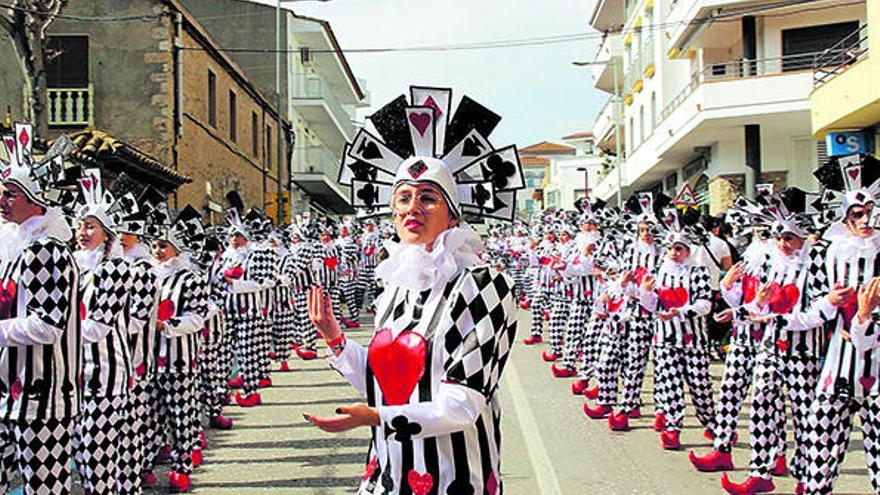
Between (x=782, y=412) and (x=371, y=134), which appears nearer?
(x=371, y=134)

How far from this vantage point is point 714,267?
9422mm

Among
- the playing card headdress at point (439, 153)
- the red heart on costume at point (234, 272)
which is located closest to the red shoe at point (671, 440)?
the playing card headdress at point (439, 153)

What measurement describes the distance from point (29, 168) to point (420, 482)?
340 centimetres

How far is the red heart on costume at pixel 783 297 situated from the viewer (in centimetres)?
753

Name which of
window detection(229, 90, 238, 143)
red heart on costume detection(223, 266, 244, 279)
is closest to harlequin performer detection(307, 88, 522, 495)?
red heart on costume detection(223, 266, 244, 279)

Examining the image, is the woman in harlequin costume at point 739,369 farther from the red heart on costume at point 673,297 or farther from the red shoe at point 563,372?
the red shoe at point 563,372

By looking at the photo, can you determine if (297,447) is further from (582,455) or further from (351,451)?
(582,455)

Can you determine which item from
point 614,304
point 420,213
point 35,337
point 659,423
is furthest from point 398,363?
point 614,304

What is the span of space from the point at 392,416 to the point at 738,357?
532 centimetres

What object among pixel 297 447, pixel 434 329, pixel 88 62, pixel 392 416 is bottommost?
pixel 297 447

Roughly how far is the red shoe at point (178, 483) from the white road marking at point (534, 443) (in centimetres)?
287

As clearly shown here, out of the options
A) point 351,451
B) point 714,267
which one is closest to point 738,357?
point 714,267

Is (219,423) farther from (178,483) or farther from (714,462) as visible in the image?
(714,462)

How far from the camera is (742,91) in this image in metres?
23.0
